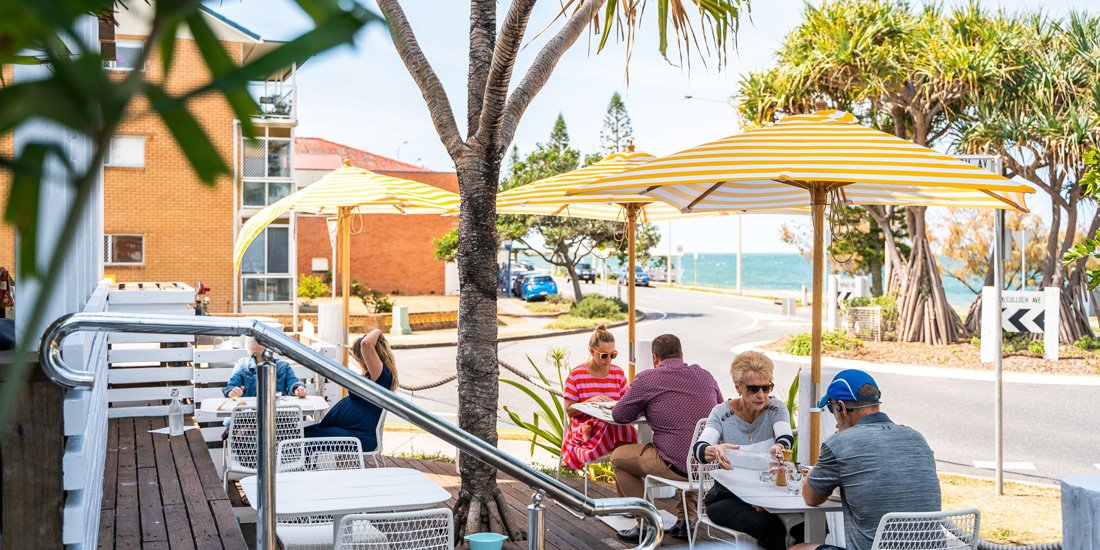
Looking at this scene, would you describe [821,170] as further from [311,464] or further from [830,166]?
[311,464]

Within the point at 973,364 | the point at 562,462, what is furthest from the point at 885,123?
the point at 562,462

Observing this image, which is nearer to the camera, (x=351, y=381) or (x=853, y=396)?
(x=351, y=381)

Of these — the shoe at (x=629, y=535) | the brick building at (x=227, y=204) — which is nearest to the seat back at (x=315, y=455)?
the brick building at (x=227, y=204)

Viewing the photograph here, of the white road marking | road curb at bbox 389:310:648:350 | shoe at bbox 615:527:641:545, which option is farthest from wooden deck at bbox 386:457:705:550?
road curb at bbox 389:310:648:350

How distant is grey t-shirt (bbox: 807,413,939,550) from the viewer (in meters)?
4.57

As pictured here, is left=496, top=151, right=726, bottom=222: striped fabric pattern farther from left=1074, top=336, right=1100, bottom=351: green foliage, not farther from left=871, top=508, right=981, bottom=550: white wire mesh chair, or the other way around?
left=1074, top=336, right=1100, bottom=351: green foliage

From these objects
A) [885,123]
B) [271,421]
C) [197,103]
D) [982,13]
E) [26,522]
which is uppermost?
[982,13]

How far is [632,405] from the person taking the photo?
675 centimetres

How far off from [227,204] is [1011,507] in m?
6.97

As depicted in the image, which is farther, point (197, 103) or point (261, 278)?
point (261, 278)

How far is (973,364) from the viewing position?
69.4 ft

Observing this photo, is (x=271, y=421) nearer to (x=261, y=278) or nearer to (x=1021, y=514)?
(x=1021, y=514)

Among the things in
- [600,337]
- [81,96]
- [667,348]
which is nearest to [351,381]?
[81,96]

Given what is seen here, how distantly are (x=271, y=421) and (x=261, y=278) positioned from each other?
29403 mm
